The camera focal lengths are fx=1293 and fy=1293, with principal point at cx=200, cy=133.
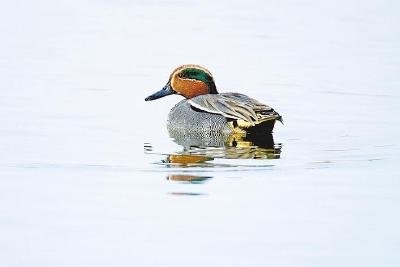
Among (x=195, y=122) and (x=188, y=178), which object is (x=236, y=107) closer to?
(x=195, y=122)

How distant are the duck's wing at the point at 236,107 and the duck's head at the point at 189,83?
1.36 ft

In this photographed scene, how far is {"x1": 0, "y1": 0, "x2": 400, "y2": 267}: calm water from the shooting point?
31.1 ft

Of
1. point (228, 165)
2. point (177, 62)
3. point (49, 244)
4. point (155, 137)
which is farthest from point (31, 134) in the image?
point (177, 62)

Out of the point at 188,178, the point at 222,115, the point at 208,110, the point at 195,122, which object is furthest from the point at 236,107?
the point at 188,178

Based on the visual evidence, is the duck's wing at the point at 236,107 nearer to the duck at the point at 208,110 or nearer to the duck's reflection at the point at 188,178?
the duck at the point at 208,110

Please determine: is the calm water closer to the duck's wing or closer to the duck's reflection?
the duck's reflection

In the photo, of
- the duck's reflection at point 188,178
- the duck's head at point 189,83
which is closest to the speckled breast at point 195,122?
the duck's head at point 189,83

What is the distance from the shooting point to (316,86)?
17016 mm

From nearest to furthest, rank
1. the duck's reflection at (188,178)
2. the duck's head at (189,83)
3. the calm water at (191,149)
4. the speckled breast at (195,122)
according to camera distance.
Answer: the calm water at (191,149) < the duck's reflection at (188,178) < the speckled breast at (195,122) < the duck's head at (189,83)

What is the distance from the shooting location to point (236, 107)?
14258mm

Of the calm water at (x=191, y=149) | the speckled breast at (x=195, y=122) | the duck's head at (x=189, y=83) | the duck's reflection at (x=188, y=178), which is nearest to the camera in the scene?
the calm water at (x=191, y=149)

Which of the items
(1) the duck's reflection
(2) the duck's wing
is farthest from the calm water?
(2) the duck's wing

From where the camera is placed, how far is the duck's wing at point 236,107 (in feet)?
45.8

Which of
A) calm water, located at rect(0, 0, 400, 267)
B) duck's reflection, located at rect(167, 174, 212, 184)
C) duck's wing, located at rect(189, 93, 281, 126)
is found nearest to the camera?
calm water, located at rect(0, 0, 400, 267)
